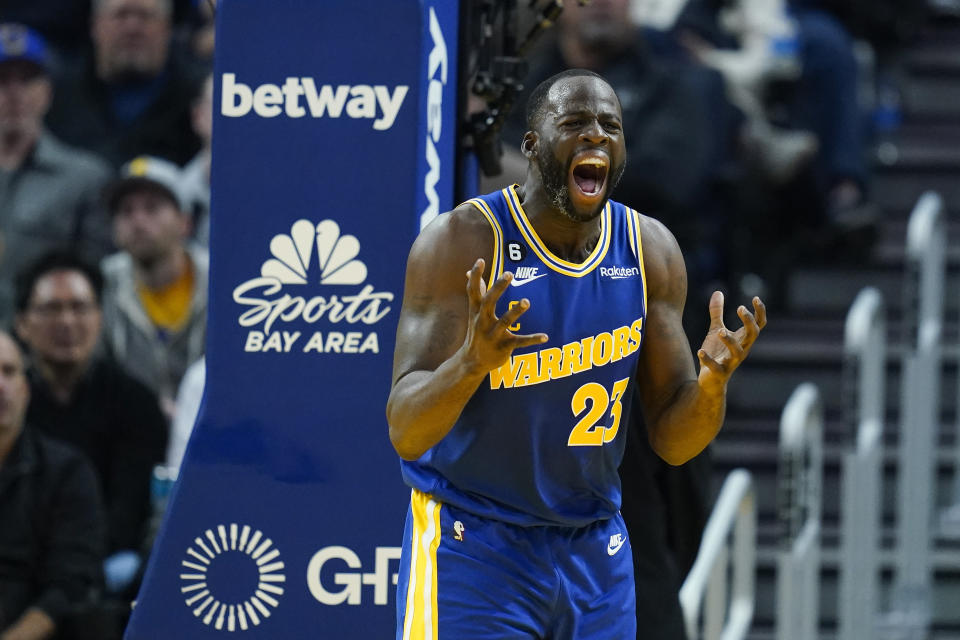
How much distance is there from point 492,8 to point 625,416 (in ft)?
4.59

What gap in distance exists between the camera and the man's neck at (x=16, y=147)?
322 inches

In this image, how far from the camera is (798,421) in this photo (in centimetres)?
643

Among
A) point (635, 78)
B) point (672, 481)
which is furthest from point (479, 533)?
point (635, 78)

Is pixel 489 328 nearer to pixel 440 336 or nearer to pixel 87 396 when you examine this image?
pixel 440 336

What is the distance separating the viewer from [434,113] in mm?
4766

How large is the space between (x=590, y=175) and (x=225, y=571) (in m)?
1.54

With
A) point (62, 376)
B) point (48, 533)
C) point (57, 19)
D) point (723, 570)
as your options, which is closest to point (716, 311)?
point (723, 570)

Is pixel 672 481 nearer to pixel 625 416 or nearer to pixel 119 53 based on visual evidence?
pixel 625 416

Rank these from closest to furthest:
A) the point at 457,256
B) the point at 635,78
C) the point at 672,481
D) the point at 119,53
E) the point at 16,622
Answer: the point at 457,256 → the point at 672,481 → the point at 16,622 → the point at 635,78 → the point at 119,53

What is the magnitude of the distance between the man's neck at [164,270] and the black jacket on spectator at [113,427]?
63 centimetres

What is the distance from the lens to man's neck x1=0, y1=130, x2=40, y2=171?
818 centimetres

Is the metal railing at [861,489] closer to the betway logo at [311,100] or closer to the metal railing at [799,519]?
the metal railing at [799,519]

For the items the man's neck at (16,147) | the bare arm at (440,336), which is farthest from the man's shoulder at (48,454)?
the bare arm at (440,336)

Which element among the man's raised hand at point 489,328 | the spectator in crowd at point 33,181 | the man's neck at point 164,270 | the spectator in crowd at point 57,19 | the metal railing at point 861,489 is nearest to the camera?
the man's raised hand at point 489,328
